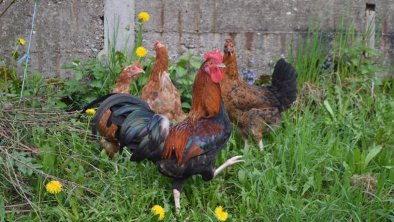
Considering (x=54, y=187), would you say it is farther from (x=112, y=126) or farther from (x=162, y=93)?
(x=162, y=93)

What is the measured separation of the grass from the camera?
3891 mm

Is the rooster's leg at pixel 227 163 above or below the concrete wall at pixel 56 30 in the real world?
below

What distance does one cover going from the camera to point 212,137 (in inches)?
160

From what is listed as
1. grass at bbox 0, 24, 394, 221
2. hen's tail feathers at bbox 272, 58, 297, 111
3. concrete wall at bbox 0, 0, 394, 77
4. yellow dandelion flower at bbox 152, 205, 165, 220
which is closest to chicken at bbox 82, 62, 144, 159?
grass at bbox 0, 24, 394, 221

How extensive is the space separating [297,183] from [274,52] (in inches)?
77.3

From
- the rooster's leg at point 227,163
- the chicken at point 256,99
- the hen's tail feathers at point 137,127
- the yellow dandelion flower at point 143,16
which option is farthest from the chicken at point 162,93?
the hen's tail feathers at point 137,127

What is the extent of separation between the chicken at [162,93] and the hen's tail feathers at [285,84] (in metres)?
0.83

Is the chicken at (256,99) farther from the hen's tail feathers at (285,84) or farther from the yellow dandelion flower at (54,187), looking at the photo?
the yellow dandelion flower at (54,187)

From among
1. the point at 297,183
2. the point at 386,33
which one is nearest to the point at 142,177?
the point at 297,183

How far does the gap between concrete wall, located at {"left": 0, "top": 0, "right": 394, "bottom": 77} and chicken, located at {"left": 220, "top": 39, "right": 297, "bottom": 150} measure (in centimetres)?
85

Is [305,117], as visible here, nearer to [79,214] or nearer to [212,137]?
[212,137]

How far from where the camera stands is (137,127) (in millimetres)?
3963

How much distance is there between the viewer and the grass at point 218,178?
3891 millimetres

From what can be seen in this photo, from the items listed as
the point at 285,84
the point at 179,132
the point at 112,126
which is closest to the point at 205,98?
the point at 179,132
